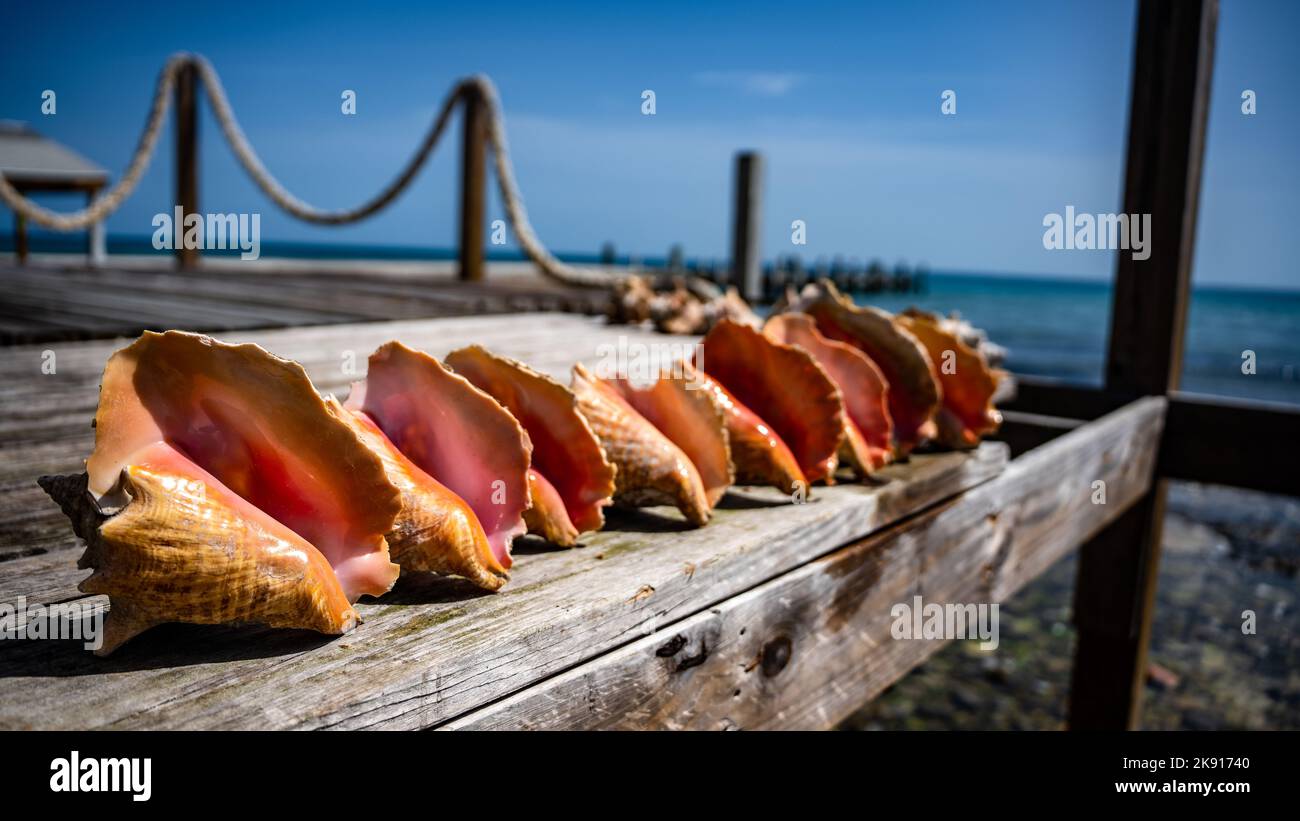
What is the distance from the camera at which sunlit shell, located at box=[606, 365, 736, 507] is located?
1.48 meters

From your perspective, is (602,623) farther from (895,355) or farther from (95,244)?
(95,244)

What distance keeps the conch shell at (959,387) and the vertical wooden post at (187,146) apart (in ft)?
24.4

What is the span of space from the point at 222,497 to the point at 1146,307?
3.62 m

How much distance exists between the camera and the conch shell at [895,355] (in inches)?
76.4

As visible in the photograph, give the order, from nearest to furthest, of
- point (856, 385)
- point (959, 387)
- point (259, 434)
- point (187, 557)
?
point (187, 557) < point (259, 434) < point (856, 385) < point (959, 387)

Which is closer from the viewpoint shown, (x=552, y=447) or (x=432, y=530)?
(x=432, y=530)

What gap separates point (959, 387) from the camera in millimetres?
2148

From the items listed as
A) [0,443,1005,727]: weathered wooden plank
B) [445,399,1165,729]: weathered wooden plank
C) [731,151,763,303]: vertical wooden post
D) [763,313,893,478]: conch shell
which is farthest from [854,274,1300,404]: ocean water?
[0,443,1005,727]: weathered wooden plank

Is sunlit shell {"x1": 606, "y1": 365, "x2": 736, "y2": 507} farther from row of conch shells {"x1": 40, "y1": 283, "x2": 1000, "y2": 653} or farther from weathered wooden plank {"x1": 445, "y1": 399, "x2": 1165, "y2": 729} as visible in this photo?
weathered wooden plank {"x1": 445, "y1": 399, "x2": 1165, "y2": 729}

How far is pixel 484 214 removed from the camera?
7.27 meters

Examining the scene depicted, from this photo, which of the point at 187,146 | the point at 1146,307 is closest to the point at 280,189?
the point at 187,146
